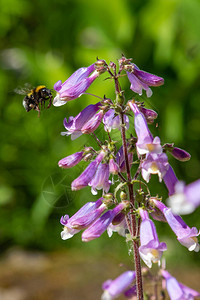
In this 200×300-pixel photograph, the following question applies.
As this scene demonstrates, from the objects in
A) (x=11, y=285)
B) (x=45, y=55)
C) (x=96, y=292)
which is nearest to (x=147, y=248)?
(x=96, y=292)

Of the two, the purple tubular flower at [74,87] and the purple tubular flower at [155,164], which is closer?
the purple tubular flower at [155,164]

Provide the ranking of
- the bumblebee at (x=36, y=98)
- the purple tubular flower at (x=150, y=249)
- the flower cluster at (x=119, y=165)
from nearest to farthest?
the purple tubular flower at (x=150, y=249) → the flower cluster at (x=119, y=165) → the bumblebee at (x=36, y=98)

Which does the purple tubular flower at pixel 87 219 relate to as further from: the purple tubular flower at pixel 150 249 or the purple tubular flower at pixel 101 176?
the purple tubular flower at pixel 150 249

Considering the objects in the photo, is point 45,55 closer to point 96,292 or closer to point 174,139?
point 174,139

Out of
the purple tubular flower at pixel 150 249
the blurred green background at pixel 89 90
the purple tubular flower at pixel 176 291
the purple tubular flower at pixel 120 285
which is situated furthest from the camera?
the blurred green background at pixel 89 90

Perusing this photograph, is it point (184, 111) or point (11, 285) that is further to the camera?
point (184, 111)

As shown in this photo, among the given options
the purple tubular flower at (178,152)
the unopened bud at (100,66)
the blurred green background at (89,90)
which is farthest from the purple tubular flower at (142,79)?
the blurred green background at (89,90)
